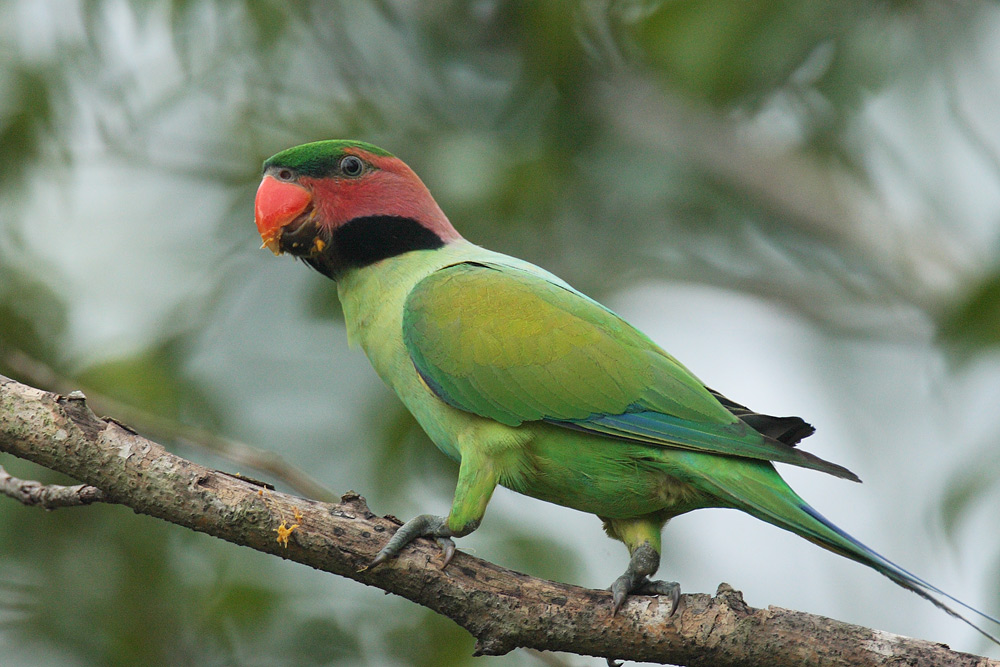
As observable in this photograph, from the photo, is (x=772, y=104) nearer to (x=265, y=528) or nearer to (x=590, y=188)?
(x=590, y=188)

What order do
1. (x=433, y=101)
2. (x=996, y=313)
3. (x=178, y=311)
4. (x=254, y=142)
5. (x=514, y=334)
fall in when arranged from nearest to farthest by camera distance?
(x=514, y=334), (x=996, y=313), (x=178, y=311), (x=254, y=142), (x=433, y=101)

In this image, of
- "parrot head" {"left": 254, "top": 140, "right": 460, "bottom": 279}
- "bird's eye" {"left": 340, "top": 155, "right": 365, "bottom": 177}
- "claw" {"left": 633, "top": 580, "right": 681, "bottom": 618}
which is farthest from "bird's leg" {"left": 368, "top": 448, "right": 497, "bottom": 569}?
"bird's eye" {"left": 340, "top": 155, "right": 365, "bottom": 177}

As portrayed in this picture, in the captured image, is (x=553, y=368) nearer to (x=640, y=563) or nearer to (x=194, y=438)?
(x=640, y=563)

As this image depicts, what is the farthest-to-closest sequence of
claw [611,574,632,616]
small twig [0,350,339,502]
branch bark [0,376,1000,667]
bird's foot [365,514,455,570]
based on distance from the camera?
small twig [0,350,339,502] → claw [611,574,632,616] → bird's foot [365,514,455,570] → branch bark [0,376,1000,667]

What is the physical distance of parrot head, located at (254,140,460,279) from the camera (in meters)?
4.13

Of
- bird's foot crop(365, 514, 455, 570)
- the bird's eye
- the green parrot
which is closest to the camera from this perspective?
bird's foot crop(365, 514, 455, 570)

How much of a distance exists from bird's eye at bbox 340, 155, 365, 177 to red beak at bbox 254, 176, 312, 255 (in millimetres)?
190

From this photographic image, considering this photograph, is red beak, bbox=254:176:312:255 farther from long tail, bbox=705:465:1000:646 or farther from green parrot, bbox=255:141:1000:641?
long tail, bbox=705:465:1000:646

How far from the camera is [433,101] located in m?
6.75

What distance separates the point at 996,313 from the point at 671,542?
234 cm

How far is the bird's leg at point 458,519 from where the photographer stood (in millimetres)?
3215

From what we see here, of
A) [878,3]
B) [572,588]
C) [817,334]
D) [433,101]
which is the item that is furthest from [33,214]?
[817,334]

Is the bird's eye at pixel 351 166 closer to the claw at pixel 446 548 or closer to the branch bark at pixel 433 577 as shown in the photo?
the branch bark at pixel 433 577

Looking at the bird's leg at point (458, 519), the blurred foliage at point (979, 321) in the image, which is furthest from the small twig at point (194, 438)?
the blurred foliage at point (979, 321)
